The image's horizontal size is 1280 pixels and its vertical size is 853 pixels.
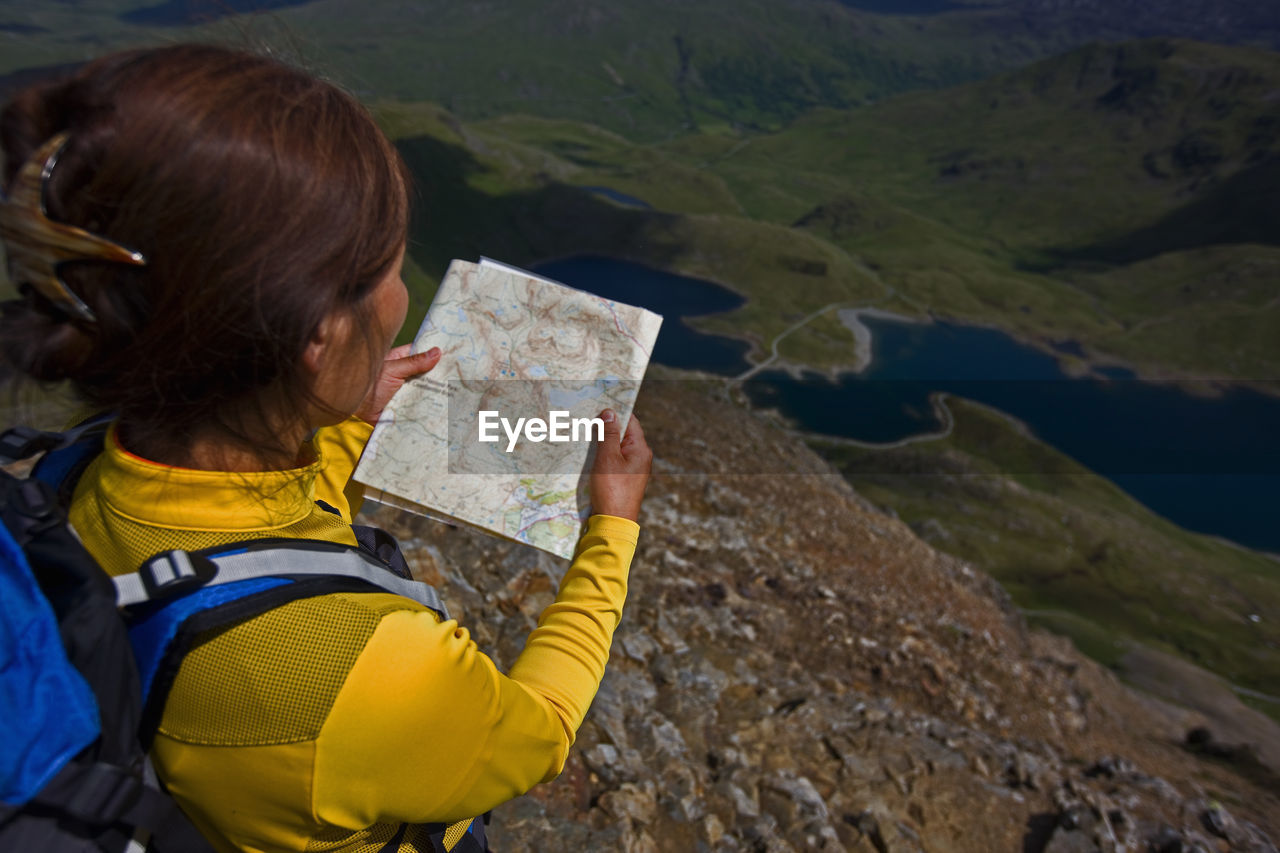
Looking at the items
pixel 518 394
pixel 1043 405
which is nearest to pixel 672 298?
pixel 1043 405

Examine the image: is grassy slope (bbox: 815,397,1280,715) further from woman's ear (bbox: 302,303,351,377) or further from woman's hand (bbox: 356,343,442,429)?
woman's ear (bbox: 302,303,351,377)

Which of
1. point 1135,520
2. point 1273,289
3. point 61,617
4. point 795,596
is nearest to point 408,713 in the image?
point 61,617

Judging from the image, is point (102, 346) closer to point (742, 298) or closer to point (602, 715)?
point (602, 715)

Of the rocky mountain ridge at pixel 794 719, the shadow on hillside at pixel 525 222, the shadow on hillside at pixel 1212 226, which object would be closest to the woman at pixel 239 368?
the rocky mountain ridge at pixel 794 719

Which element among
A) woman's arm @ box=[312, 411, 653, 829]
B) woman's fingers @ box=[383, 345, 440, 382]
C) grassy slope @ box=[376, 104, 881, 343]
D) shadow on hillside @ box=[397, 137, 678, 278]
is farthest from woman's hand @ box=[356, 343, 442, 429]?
shadow on hillside @ box=[397, 137, 678, 278]

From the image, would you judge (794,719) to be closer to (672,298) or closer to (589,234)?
(672,298)

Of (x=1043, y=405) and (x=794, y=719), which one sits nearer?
(x=794, y=719)

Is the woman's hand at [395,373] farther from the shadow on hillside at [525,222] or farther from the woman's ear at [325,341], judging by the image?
the shadow on hillside at [525,222]

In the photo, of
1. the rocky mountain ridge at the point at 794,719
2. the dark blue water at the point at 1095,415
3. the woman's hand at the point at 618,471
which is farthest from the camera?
the dark blue water at the point at 1095,415

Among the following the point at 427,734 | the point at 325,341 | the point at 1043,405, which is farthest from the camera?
the point at 1043,405
